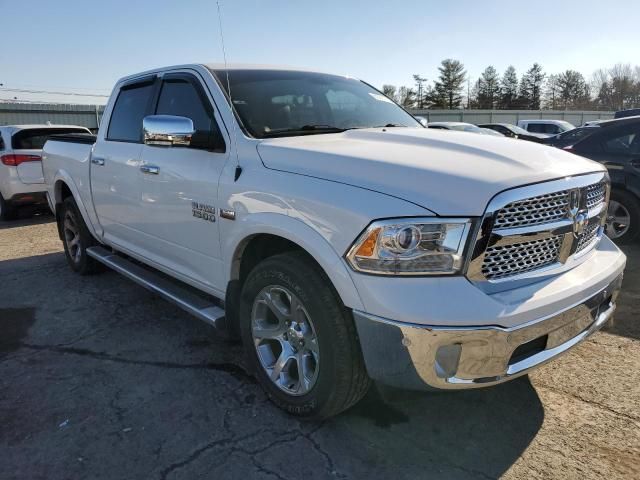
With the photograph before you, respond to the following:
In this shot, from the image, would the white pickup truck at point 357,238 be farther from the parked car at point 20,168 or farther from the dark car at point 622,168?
the parked car at point 20,168

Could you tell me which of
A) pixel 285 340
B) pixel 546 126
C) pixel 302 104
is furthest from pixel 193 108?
pixel 546 126

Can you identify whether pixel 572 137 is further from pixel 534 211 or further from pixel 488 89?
pixel 488 89

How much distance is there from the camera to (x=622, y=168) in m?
6.34

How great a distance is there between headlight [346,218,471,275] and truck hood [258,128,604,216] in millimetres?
69

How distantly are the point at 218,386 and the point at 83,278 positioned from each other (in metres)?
3.18

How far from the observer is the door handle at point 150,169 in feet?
12.2

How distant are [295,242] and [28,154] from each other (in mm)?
8717

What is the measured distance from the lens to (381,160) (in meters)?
2.52

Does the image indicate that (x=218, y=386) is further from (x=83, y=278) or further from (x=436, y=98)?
(x=436, y=98)

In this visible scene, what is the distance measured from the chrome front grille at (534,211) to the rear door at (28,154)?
30.3ft

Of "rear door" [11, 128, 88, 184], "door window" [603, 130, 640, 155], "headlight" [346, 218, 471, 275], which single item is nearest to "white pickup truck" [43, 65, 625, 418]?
"headlight" [346, 218, 471, 275]

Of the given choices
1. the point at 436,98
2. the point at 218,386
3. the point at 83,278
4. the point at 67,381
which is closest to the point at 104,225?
the point at 83,278

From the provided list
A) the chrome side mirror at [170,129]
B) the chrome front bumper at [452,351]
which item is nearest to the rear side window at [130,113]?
the chrome side mirror at [170,129]

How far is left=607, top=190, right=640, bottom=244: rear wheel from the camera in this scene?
6.29 m
